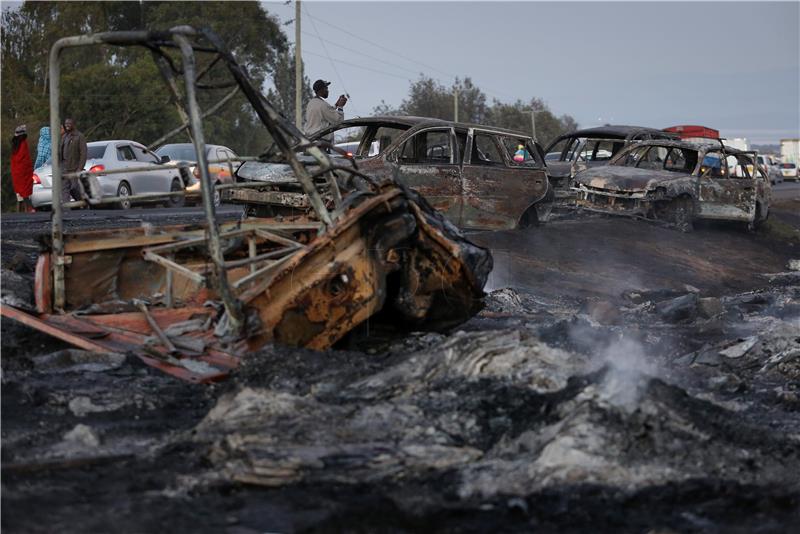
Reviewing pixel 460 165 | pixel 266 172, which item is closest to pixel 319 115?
pixel 460 165

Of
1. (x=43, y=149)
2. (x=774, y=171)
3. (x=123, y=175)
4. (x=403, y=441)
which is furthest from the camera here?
(x=774, y=171)

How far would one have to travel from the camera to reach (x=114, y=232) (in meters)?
7.27

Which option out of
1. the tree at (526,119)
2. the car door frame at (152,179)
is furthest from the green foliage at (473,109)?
the car door frame at (152,179)

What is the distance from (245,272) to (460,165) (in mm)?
5622

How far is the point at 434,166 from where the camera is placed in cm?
1212

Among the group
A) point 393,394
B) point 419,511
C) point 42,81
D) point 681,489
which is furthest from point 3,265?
point 42,81

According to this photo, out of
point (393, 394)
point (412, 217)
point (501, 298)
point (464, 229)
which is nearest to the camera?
point (393, 394)

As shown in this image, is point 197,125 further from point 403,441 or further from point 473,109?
point 473,109

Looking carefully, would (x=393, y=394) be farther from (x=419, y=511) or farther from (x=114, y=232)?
(x=114, y=232)

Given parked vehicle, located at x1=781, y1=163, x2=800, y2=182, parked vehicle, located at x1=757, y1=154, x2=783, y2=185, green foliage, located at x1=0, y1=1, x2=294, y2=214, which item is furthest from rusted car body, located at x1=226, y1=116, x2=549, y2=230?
parked vehicle, located at x1=781, y1=163, x2=800, y2=182

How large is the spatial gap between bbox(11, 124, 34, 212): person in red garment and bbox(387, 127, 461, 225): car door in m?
7.07

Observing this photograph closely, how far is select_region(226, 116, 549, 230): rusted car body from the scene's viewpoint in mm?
11805

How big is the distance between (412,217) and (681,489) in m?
2.75

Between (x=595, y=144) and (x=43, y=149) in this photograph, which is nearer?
(x=43, y=149)
